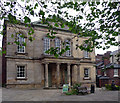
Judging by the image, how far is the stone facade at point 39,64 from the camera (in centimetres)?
2254

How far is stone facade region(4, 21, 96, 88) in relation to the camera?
2254 cm

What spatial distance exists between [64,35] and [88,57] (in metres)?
6.15

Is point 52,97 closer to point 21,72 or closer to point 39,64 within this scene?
point 21,72

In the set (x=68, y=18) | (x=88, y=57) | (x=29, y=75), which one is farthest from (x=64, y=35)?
(x=68, y=18)

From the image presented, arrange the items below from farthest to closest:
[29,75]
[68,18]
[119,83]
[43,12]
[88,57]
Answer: [119,83], [88,57], [29,75], [68,18], [43,12]

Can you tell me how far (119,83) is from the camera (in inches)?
1296

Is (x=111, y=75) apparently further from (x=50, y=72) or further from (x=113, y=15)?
(x=113, y=15)

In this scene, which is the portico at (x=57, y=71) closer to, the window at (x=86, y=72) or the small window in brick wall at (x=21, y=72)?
the window at (x=86, y=72)

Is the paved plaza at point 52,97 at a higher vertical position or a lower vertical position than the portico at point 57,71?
lower

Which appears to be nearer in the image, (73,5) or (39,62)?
(73,5)

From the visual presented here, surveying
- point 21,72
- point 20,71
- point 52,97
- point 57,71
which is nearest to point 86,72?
point 57,71

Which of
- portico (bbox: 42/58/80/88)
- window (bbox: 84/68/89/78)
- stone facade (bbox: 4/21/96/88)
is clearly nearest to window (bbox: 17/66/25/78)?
stone facade (bbox: 4/21/96/88)

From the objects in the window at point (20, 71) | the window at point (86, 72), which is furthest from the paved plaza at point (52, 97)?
the window at point (86, 72)

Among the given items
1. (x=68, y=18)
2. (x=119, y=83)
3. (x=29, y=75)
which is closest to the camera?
(x=68, y=18)
